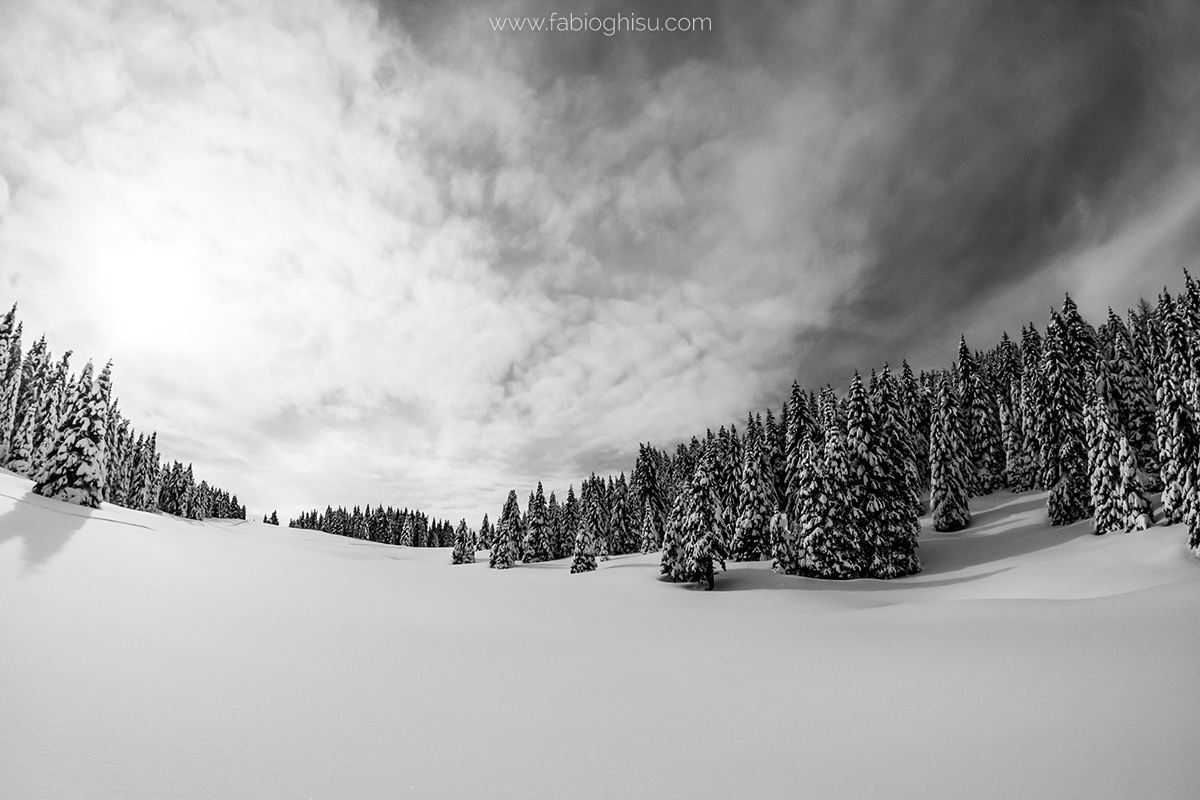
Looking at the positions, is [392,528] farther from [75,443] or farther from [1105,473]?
[1105,473]

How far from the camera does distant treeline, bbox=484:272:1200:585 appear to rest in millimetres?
33875

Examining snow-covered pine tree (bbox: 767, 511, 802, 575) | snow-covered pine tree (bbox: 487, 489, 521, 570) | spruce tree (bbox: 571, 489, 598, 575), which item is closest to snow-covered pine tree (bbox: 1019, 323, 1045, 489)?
snow-covered pine tree (bbox: 767, 511, 802, 575)

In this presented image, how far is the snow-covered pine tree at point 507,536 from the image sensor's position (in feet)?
206

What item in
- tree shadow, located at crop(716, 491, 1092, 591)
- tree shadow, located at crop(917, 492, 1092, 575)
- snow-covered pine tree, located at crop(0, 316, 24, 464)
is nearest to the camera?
tree shadow, located at crop(716, 491, 1092, 591)

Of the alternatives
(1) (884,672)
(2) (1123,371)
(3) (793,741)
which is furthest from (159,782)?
(2) (1123,371)

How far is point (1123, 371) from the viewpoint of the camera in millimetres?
49156

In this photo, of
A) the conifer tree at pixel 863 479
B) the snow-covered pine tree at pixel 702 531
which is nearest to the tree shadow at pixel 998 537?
the conifer tree at pixel 863 479

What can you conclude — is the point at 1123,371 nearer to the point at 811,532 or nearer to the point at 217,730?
the point at 811,532

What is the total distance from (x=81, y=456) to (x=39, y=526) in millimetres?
14513

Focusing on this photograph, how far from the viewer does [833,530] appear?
3741 centimetres

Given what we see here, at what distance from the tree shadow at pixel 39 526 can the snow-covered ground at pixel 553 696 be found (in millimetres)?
196

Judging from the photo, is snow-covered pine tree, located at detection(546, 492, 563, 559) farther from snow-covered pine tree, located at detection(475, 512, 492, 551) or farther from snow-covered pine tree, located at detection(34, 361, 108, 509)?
snow-covered pine tree, located at detection(34, 361, 108, 509)

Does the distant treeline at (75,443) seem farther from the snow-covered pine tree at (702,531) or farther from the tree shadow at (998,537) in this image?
the tree shadow at (998,537)

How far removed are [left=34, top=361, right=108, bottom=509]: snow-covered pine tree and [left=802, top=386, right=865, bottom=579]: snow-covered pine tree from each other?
48822 mm
